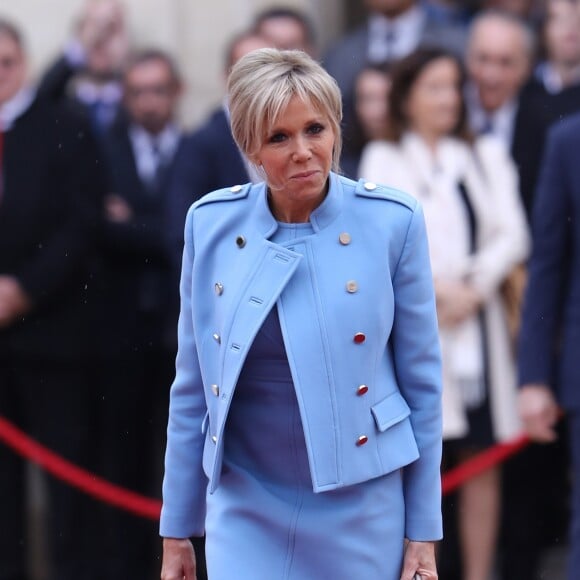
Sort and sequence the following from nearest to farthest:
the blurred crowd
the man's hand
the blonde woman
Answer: the blonde woman, the man's hand, the blurred crowd

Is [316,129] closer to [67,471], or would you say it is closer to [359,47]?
[67,471]

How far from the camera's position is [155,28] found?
8188 mm

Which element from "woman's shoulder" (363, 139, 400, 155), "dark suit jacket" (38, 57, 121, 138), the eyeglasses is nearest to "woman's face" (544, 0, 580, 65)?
"woman's shoulder" (363, 139, 400, 155)

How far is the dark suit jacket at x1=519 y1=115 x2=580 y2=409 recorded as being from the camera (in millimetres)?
4871

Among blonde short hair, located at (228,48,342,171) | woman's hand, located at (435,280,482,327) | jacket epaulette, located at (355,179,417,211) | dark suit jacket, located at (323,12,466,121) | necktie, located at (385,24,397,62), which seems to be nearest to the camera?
blonde short hair, located at (228,48,342,171)

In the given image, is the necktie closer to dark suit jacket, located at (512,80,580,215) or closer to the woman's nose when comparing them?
dark suit jacket, located at (512,80,580,215)

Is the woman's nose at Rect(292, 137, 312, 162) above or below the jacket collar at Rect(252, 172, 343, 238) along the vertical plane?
above

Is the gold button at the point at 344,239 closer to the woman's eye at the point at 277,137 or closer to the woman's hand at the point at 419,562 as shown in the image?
the woman's eye at the point at 277,137

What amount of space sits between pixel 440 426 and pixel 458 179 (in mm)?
2512

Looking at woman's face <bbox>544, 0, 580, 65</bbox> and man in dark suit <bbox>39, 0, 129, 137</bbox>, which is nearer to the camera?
woman's face <bbox>544, 0, 580, 65</bbox>

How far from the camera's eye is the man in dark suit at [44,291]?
6.27m

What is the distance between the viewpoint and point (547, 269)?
4.91 m

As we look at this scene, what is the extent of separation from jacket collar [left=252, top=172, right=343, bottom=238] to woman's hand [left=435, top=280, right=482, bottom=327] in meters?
2.38

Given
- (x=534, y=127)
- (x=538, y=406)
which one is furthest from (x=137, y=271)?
(x=538, y=406)
